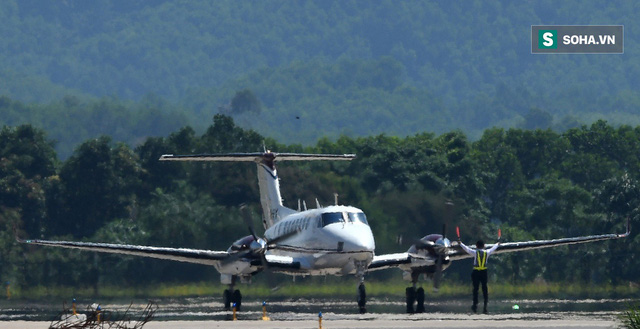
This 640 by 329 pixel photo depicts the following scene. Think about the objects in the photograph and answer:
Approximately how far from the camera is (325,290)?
45000 millimetres

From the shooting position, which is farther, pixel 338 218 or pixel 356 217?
pixel 356 217

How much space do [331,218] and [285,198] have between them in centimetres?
2277

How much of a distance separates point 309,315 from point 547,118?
512ft

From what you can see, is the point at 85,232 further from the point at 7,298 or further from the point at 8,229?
the point at 7,298

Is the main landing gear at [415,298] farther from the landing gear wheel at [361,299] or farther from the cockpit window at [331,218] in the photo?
the cockpit window at [331,218]

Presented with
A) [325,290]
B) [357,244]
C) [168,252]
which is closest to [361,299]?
[357,244]

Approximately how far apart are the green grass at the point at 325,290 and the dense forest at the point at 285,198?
0.80 meters

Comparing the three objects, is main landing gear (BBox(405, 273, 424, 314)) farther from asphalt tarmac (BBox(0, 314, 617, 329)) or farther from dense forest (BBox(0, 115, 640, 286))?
dense forest (BBox(0, 115, 640, 286))

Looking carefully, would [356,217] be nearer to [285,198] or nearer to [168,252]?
[168,252]

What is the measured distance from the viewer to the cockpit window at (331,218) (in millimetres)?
32938

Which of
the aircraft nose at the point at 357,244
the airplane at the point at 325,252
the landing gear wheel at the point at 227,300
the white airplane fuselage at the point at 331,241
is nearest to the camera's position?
the aircraft nose at the point at 357,244

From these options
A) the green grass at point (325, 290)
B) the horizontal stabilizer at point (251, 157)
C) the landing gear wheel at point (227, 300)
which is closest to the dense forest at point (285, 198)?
the green grass at point (325, 290)

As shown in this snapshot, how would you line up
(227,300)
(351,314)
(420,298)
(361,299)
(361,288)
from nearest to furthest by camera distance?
(351,314) < (361,299) < (361,288) < (420,298) < (227,300)

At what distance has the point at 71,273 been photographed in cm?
5047
